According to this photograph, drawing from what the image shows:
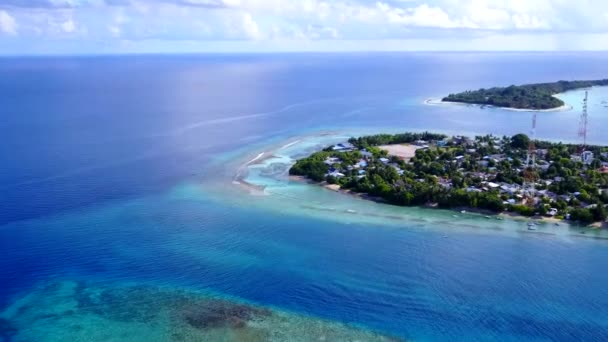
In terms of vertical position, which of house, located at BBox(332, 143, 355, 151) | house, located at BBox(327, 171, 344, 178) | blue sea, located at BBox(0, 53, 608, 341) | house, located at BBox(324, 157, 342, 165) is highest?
house, located at BBox(332, 143, 355, 151)

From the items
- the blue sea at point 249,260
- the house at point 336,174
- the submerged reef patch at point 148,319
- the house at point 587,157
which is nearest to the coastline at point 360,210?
the blue sea at point 249,260

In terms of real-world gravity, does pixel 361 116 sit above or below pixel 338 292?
above

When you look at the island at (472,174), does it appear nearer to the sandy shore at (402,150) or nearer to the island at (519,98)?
the sandy shore at (402,150)

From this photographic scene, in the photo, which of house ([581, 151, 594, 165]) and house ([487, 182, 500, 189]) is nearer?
house ([487, 182, 500, 189])

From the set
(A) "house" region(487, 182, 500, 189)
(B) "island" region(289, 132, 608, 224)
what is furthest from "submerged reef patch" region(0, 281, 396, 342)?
(A) "house" region(487, 182, 500, 189)

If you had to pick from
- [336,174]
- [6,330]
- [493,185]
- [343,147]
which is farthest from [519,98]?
[6,330]

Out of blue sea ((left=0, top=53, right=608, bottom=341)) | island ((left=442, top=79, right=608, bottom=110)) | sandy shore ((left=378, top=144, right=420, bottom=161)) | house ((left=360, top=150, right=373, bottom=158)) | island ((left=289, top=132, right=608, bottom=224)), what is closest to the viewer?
blue sea ((left=0, top=53, right=608, bottom=341))

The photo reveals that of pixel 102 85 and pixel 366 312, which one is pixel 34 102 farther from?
pixel 366 312

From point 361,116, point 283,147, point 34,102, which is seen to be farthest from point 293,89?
point 283,147

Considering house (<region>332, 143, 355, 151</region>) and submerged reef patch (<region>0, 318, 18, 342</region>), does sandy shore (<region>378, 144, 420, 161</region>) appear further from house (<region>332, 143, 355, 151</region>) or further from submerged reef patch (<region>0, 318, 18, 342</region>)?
submerged reef patch (<region>0, 318, 18, 342</region>)
